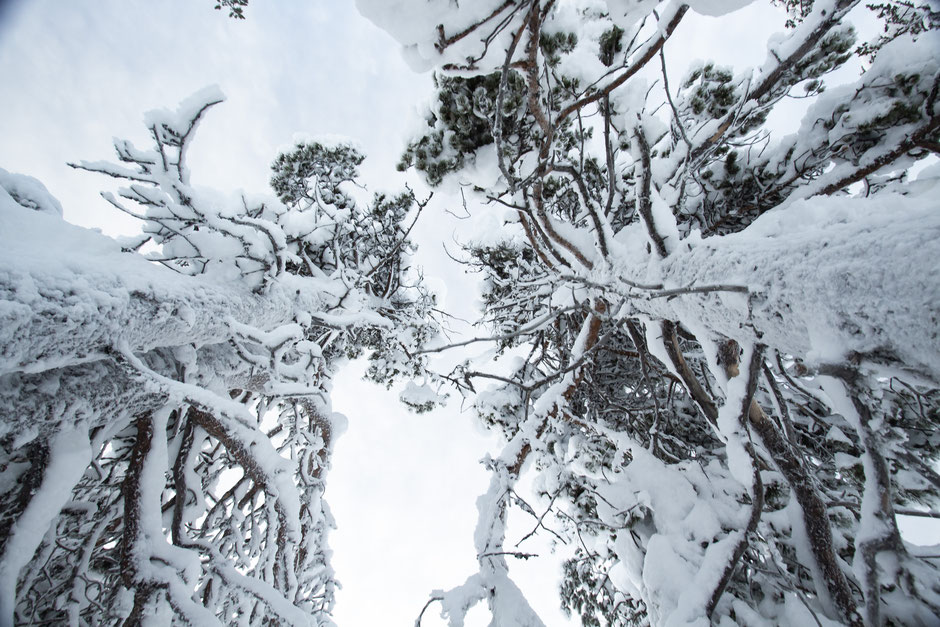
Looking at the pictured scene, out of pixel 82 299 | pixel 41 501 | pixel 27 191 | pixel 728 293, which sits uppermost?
pixel 27 191

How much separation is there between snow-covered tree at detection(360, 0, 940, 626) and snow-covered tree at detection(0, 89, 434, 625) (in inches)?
54.6

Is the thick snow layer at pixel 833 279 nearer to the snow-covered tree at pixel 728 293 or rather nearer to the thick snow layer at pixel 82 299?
the snow-covered tree at pixel 728 293

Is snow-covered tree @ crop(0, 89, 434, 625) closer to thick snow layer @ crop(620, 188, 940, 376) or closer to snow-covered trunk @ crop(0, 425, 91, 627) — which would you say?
snow-covered trunk @ crop(0, 425, 91, 627)

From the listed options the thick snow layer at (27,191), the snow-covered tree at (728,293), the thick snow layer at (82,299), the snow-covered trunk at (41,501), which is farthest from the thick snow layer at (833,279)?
the thick snow layer at (27,191)

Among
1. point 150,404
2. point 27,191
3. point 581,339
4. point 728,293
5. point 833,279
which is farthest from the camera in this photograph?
point 581,339

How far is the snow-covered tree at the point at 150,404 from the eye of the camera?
155cm

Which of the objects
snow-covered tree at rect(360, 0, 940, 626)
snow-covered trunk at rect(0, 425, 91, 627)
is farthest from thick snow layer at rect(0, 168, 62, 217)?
snow-covered tree at rect(360, 0, 940, 626)

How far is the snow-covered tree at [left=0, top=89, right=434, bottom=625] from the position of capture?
5.08 feet

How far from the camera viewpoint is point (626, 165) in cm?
397

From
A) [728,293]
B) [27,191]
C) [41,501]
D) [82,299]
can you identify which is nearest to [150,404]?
[41,501]

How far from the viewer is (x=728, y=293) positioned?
1.55 m

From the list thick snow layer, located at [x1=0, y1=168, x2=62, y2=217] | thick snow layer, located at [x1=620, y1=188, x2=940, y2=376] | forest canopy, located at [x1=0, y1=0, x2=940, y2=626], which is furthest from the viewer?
thick snow layer, located at [x1=0, y1=168, x2=62, y2=217]

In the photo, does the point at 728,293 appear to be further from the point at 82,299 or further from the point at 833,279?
the point at 82,299

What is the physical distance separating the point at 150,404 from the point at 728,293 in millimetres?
3260
